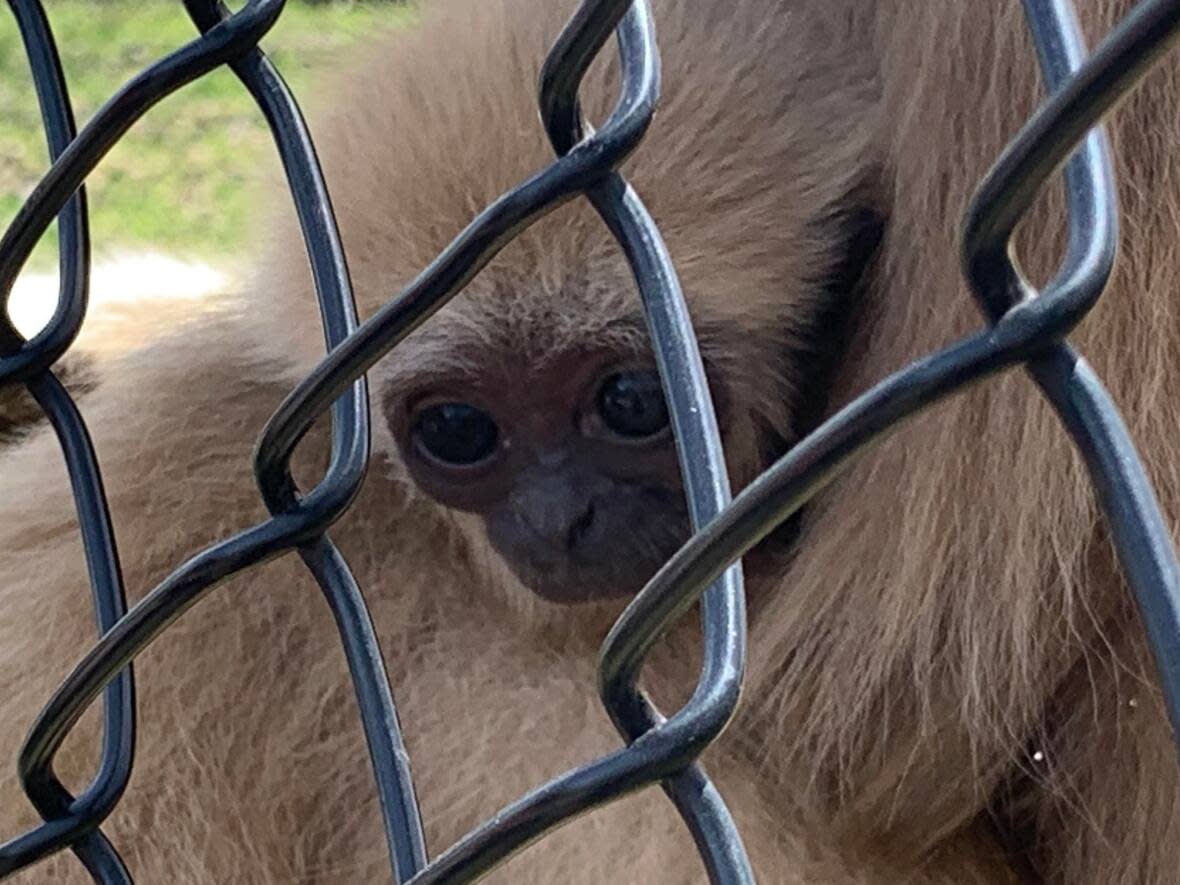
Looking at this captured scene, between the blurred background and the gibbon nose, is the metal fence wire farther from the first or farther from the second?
the blurred background

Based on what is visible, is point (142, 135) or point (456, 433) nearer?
point (456, 433)

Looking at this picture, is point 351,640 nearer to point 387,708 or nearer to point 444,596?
point 387,708

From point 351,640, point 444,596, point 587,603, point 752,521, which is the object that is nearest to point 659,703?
point 587,603

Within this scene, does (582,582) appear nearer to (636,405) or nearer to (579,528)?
(579,528)

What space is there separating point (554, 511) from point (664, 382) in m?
0.67

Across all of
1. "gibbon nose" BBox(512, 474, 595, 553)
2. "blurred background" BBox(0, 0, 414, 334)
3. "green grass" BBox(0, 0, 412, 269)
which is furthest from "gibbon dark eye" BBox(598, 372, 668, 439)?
"green grass" BBox(0, 0, 412, 269)

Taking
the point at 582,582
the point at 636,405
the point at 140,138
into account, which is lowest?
the point at 582,582

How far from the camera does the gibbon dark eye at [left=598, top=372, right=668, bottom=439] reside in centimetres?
141

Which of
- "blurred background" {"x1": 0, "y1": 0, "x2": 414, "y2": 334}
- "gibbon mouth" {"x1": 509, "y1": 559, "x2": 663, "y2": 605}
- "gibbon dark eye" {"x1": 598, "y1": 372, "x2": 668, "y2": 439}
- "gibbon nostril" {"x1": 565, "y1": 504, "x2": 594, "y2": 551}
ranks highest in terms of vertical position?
"blurred background" {"x1": 0, "y1": 0, "x2": 414, "y2": 334}

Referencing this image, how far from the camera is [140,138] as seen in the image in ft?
14.4

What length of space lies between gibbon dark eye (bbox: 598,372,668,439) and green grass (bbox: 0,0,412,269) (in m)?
2.53

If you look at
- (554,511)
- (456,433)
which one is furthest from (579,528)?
(456,433)

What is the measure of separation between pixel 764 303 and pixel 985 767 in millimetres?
398

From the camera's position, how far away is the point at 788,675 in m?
1.21
